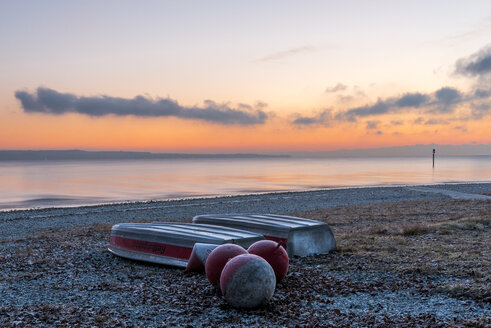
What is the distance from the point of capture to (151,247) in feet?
33.3

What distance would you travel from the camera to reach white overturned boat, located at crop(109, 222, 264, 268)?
9484 mm

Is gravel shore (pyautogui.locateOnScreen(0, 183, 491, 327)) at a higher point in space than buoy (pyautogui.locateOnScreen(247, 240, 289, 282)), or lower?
lower

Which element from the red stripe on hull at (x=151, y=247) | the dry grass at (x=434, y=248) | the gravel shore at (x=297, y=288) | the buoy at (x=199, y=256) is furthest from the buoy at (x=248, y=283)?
the red stripe on hull at (x=151, y=247)

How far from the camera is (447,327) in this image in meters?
5.51

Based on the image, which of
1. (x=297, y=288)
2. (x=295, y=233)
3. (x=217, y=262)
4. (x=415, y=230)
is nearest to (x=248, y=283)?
(x=217, y=262)

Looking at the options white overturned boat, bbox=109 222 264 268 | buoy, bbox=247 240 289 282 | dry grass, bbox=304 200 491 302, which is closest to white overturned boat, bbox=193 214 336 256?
dry grass, bbox=304 200 491 302

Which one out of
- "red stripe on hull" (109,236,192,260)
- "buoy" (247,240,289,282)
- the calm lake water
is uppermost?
"buoy" (247,240,289,282)

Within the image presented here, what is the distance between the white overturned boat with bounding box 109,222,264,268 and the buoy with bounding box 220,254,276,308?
2.66 meters

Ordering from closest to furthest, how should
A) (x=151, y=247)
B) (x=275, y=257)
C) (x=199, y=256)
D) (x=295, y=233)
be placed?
(x=275, y=257) → (x=199, y=256) → (x=151, y=247) → (x=295, y=233)

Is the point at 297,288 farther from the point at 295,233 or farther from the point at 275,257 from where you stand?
the point at 295,233

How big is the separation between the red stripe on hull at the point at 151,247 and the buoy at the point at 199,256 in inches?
24.6

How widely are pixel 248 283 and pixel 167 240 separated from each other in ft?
13.0

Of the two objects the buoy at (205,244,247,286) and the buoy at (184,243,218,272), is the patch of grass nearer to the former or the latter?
the buoy at (184,243,218,272)

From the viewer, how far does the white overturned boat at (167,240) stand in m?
9.48
